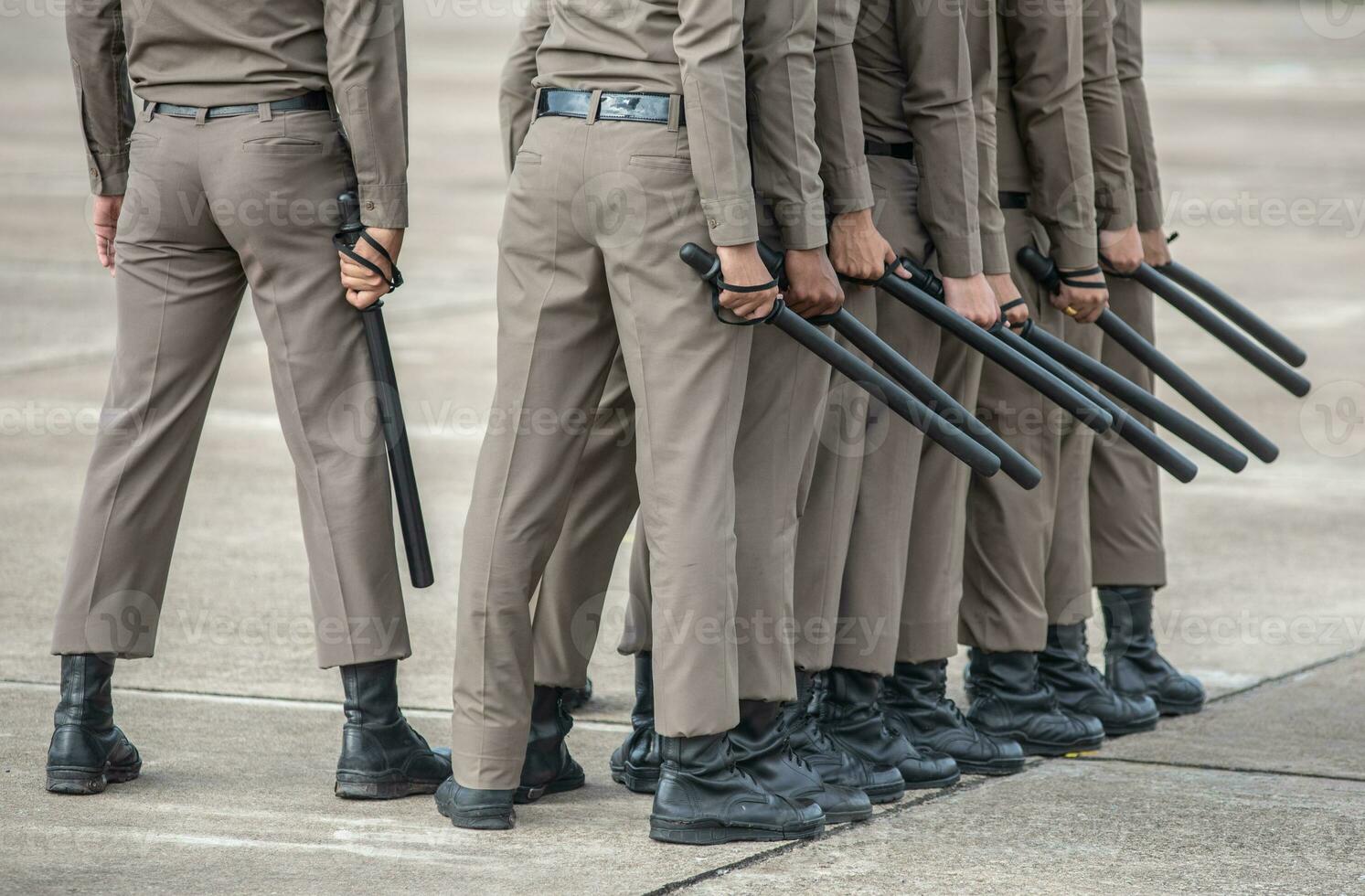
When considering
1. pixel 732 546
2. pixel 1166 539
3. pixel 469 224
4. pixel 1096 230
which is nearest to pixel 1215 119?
pixel 469 224

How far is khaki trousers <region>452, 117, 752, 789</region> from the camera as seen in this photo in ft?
13.2

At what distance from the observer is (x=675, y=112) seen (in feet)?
13.1

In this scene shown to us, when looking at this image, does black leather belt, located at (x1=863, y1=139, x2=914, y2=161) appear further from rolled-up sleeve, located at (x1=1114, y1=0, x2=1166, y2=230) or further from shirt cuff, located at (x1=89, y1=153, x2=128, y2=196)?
shirt cuff, located at (x1=89, y1=153, x2=128, y2=196)

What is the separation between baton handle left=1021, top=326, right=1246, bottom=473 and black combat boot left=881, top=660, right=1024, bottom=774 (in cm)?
76

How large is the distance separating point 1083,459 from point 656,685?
65.9 inches

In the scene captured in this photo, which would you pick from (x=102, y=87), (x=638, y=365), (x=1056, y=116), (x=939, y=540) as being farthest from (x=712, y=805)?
(x=102, y=87)

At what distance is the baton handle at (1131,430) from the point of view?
4629 mm

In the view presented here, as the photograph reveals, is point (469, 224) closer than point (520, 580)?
No

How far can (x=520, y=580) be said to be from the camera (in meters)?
4.20

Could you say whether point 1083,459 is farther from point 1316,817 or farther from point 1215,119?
point 1215,119

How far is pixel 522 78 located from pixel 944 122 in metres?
0.98

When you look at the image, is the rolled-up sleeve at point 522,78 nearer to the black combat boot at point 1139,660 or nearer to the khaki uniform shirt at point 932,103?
the khaki uniform shirt at point 932,103

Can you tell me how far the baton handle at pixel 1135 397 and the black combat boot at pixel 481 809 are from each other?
1727 millimetres

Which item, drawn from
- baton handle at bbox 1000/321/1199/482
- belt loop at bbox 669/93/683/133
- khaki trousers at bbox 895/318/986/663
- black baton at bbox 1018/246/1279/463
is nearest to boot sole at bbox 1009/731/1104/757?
khaki trousers at bbox 895/318/986/663
